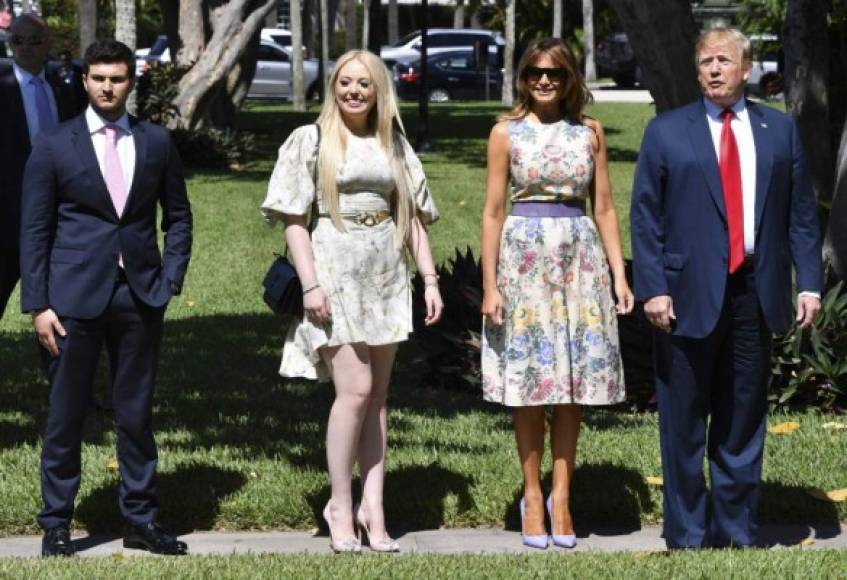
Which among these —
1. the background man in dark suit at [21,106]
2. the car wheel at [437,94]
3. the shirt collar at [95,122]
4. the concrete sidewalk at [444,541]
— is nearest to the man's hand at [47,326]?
the shirt collar at [95,122]

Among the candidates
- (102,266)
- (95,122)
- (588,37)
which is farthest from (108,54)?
(588,37)

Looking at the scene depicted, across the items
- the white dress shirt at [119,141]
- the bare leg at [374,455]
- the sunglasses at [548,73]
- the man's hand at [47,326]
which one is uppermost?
the sunglasses at [548,73]

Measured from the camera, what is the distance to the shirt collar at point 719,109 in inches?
237

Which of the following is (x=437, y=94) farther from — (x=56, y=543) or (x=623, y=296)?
(x=56, y=543)

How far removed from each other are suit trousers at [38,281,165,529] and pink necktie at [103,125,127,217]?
0.31m

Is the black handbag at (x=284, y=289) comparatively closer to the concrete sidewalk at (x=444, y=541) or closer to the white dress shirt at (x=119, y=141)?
the white dress shirt at (x=119, y=141)

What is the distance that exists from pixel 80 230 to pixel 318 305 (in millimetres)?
914

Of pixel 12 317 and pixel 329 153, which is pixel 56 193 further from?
pixel 12 317

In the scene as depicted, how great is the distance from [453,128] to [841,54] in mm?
21733

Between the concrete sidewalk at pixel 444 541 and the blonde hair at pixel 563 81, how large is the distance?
1683 millimetres

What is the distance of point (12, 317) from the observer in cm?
1291

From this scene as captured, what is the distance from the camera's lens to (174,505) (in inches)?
276

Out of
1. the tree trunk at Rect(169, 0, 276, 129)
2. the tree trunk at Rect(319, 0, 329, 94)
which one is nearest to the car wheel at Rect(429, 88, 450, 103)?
the tree trunk at Rect(319, 0, 329, 94)

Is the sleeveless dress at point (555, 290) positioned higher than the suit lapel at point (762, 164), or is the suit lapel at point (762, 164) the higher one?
the suit lapel at point (762, 164)
